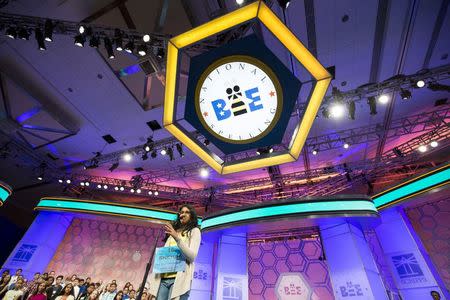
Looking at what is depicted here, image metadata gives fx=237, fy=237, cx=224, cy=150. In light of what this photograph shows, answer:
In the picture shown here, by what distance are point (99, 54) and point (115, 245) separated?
24.9 feet

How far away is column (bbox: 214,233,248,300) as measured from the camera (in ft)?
20.2

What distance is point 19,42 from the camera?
588 cm

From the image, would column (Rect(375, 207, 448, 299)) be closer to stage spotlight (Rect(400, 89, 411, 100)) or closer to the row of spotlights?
the row of spotlights

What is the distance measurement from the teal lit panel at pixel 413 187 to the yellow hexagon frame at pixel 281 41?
478cm

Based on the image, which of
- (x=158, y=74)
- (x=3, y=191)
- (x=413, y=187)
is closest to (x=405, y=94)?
(x=413, y=187)

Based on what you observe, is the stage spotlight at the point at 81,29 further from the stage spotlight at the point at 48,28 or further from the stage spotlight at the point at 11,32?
the stage spotlight at the point at 11,32

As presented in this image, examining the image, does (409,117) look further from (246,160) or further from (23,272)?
(23,272)

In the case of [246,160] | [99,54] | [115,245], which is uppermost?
[99,54]

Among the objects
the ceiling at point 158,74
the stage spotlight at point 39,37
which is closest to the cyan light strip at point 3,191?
the ceiling at point 158,74

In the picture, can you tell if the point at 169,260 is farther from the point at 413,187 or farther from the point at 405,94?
the point at 413,187

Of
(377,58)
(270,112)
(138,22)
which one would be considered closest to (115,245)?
(138,22)

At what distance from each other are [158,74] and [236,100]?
4.28m

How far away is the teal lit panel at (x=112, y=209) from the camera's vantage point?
798 centimetres

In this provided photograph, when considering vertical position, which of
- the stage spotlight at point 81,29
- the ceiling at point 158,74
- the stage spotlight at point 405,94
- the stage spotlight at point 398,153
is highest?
the ceiling at point 158,74
